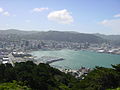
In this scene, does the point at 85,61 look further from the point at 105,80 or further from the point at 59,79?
the point at 105,80

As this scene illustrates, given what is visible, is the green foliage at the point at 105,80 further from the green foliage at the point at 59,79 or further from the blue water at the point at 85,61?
the blue water at the point at 85,61

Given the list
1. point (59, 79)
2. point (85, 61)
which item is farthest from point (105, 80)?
point (85, 61)

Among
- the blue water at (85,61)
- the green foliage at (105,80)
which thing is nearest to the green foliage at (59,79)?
the green foliage at (105,80)

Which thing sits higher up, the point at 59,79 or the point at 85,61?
the point at 59,79

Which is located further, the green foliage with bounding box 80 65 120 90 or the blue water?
the blue water

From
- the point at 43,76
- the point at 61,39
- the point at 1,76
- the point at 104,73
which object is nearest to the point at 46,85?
the point at 43,76

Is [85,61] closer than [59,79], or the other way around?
[59,79]

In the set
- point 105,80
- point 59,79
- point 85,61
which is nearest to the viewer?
point 105,80

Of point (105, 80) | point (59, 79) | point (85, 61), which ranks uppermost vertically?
point (105, 80)

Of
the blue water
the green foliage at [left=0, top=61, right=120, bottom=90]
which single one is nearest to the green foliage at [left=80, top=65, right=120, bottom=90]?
the green foliage at [left=0, top=61, right=120, bottom=90]

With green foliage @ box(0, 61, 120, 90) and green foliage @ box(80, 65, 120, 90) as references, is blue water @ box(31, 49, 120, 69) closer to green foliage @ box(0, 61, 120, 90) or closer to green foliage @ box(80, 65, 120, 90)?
green foliage @ box(0, 61, 120, 90)

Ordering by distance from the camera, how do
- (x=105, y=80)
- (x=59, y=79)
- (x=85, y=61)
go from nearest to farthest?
(x=105, y=80), (x=59, y=79), (x=85, y=61)
